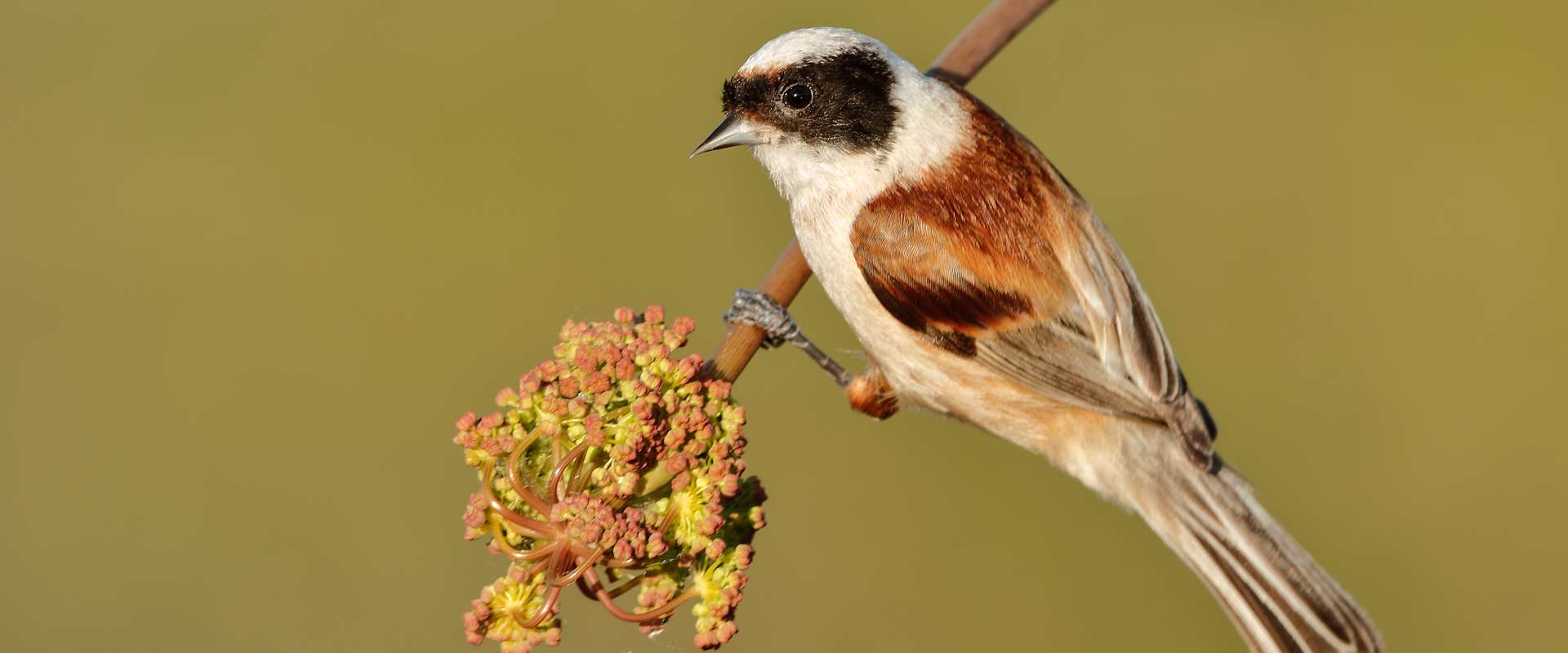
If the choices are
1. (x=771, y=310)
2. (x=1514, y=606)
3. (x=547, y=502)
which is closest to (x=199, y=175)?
(x=771, y=310)

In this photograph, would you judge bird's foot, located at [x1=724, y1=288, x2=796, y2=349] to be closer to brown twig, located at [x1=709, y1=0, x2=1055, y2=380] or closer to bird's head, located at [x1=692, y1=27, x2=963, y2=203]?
brown twig, located at [x1=709, y1=0, x2=1055, y2=380]

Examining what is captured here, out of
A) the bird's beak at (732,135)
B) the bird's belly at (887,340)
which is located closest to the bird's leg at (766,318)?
the bird's belly at (887,340)

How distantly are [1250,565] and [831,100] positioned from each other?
4.88ft

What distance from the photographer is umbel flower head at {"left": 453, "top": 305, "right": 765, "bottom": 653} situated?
200cm

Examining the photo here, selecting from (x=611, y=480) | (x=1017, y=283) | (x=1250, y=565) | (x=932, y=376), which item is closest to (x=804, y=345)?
(x=932, y=376)

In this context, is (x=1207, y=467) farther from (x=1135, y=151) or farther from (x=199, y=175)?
(x=199, y=175)

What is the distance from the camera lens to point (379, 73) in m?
6.17

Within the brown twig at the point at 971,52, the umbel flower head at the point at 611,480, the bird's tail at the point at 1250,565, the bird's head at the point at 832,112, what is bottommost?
the bird's tail at the point at 1250,565

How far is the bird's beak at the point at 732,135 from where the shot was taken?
2.75 metres

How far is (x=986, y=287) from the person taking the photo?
281cm

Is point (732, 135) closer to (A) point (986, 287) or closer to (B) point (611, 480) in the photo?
(A) point (986, 287)

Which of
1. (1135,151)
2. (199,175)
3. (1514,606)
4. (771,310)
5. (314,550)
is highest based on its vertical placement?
(199,175)

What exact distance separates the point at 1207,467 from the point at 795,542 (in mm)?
2348

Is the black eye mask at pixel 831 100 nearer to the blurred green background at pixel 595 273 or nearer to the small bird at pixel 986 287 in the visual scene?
the small bird at pixel 986 287
